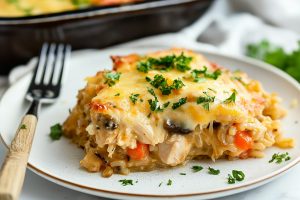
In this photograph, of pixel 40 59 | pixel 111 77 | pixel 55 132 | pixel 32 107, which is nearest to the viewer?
pixel 111 77

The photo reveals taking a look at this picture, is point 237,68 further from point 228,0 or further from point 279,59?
point 228,0

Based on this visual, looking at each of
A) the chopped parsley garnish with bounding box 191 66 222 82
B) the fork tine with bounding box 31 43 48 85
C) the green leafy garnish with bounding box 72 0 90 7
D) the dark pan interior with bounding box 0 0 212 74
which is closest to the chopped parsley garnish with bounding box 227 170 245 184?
the chopped parsley garnish with bounding box 191 66 222 82

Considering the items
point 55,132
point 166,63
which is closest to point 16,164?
point 55,132

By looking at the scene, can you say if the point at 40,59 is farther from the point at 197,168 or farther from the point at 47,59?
the point at 197,168

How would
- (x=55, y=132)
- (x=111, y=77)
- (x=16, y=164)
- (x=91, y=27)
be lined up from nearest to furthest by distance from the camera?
(x=16, y=164), (x=111, y=77), (x=55, y=132), (x=91, y=27)

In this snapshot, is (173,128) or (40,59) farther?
(40,59)

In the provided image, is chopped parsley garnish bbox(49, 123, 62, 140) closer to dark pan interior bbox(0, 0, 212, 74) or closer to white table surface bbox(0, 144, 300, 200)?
white table surface bbox(0, 144, 300, 200)

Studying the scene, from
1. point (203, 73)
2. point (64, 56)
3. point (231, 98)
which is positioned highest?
point (64, 56)
